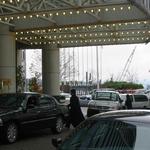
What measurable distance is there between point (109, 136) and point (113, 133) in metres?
0.06

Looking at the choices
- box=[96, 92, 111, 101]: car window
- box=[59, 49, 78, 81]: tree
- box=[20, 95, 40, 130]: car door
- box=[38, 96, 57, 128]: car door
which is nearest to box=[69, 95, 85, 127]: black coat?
box=[38, 96, 57, 128]: car door

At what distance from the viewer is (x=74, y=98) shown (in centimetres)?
1873

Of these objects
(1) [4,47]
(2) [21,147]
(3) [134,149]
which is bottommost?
(2) [21,147]

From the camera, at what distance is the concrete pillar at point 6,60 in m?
33.5

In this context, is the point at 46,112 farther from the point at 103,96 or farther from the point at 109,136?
the point at 109,136

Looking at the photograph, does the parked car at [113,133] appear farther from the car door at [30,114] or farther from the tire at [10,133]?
the car door at [30,114]

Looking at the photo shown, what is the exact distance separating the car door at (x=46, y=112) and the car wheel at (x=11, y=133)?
167cm

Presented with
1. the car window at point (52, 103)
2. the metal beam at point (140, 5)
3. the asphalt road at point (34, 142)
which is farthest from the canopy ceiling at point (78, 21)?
the asphalt road at point (34, 142)

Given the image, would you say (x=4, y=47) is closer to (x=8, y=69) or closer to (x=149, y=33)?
(x=8, y=69)

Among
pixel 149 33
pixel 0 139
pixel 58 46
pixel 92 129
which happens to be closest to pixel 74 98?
pixel 0 139

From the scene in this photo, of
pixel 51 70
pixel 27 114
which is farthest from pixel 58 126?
pixel 51 70

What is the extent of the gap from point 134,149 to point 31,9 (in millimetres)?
21261

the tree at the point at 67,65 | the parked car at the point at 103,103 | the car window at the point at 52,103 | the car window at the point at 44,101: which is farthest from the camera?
the tree at the point at 67,65

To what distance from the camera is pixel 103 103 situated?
29.7 meters
